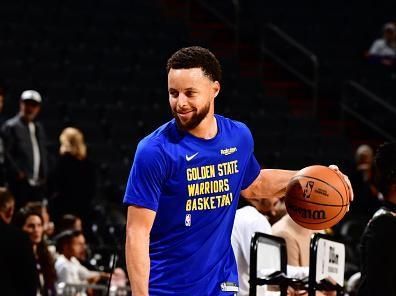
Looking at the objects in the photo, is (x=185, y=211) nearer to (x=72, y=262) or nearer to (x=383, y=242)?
(x=383, y=242)

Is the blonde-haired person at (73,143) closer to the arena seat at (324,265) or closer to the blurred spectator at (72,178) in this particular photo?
the blurred spectator at (72,178)

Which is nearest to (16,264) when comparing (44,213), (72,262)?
(72,262)

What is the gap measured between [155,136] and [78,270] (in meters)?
4.32

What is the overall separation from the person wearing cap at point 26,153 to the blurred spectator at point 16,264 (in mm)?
4087

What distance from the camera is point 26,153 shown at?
32.6 feet

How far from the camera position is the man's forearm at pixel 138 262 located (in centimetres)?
372

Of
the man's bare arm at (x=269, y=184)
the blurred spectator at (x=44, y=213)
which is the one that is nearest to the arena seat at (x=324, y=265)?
the man's bare arm at (x=269, y=184)

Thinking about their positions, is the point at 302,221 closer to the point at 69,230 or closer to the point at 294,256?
the point at 294,256

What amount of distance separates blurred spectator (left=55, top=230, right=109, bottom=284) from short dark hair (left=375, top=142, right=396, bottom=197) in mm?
3789

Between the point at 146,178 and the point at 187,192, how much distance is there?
0.20 metres

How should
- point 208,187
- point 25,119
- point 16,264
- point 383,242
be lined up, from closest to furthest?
point 208,187
point 383,242
point 16,264
point 25,119

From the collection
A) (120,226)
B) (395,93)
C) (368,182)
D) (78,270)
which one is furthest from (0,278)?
(395,93)

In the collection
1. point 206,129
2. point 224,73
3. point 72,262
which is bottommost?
point 72,262

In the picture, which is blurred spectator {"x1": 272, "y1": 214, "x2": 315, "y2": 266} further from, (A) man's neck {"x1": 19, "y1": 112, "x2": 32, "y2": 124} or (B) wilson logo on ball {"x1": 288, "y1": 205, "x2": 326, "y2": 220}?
(A) man's neck {"x1": 19, "y1": 112, "x2": 32, "y2": 124}
